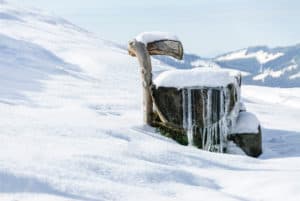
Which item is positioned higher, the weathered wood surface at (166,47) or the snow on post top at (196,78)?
the weathered wood surface at (166,47)

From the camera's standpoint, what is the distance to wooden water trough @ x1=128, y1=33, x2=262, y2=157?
10.6m

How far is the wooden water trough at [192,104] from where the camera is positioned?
1062cm

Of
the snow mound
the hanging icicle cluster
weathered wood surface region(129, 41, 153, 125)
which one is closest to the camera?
the hanging icicle cluster

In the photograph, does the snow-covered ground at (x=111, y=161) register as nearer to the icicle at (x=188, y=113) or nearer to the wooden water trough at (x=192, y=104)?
the wooden water trough at (x=192, y=104)

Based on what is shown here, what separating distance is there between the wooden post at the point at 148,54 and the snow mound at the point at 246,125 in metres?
1.96

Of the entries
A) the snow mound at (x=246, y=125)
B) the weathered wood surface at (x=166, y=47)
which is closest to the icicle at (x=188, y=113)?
the weathered wood surface at (x=166, y=47)

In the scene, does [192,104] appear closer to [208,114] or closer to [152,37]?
[208,114]

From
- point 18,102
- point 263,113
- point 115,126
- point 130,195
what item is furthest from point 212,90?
point 263,113

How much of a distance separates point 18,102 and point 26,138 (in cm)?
492

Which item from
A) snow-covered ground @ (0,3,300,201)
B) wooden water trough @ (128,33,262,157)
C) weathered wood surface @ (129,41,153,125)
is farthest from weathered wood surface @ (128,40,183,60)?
snow-covered ground @ (0,3,300,201)

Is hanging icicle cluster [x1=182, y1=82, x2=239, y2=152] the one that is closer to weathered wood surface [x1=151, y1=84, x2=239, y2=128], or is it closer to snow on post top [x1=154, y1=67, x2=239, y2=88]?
weathered wood surface [x1=151, y1=84, x2=239, y2=128]

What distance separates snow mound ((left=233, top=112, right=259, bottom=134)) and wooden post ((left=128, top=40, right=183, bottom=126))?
1962mm

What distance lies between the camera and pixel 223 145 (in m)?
11.0

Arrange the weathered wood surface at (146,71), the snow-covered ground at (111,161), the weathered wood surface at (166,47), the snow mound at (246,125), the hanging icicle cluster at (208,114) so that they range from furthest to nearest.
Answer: the snow mound at (246,125) < the weathered wood surface at (166,47) < the weathered wood surface at (146,71) < the hanging icicle cluster at (208,114) < the snow-covered ground at (111,161)
